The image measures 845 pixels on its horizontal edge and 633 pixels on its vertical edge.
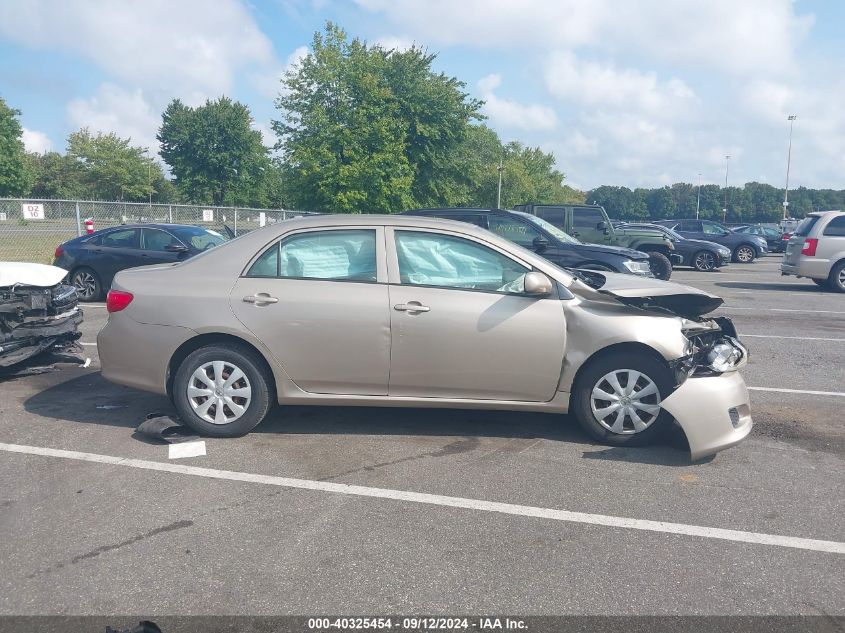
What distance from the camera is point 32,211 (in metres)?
16.9

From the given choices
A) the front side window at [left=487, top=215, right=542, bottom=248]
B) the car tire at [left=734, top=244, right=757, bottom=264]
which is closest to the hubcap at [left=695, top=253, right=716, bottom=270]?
the car tire at [left=734, top=244, right=757, bottom=264]

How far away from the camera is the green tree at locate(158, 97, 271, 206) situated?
6550 cm

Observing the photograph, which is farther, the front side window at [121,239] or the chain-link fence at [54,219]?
the chain-link fence at [54,219]

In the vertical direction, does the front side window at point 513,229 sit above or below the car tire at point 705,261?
above

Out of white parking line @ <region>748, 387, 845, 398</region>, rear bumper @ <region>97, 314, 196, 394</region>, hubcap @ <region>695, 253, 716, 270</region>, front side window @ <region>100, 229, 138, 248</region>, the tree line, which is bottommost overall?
white parking line @ <region>748, 387, 845, 398</region>

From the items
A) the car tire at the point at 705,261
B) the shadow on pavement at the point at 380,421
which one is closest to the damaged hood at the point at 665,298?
the shadow on pavement at the point at 380,421

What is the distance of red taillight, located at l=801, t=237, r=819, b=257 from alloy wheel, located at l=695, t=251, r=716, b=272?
23.2ft

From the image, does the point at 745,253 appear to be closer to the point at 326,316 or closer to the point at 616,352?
the point at 616,352

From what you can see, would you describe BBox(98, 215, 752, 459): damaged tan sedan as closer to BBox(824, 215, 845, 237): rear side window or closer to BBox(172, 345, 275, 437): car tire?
BBox(172, 345, 275, 437): car tire

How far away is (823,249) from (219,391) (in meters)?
15.4

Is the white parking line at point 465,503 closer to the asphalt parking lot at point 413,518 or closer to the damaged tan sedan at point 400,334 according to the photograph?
the asphalt parking lot at point 413,518

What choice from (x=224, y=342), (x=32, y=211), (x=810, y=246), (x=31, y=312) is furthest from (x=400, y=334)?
(x=32, y=211)

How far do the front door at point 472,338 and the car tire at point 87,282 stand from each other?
9813mm

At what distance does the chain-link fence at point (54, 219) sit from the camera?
674 inches
